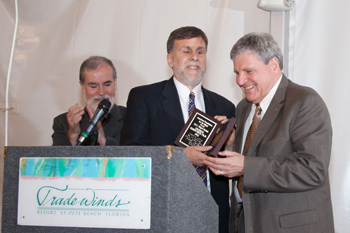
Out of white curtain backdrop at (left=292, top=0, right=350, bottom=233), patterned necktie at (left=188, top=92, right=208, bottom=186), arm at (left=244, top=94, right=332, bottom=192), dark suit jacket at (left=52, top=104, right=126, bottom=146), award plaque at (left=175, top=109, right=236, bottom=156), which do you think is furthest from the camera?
dark suit jacket at (left=52, top=104, right=126, bottom=146)

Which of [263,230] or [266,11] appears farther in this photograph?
[266,11]

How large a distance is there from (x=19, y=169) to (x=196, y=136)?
95cm

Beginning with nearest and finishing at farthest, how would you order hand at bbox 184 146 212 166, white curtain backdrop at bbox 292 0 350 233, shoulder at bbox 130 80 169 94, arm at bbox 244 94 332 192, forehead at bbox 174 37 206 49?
1. arm at bbox 244 94 332 192
2. hand at bbox 184 146 212 166
3. shoulder at bbox 130 80 169 94
4. forehead at bbox 174 37 206 49
5. white curtain backdrop at bbox 292 0 350 233

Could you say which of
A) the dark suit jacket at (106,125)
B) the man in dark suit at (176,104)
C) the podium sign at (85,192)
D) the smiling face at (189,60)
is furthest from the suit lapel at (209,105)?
the podium sign at (85,192)

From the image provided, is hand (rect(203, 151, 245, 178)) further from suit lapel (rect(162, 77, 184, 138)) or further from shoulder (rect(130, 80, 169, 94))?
shoulder (rect(130, 80, 169, 94))

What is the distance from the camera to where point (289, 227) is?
200 cm

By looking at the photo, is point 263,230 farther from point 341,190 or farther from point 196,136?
point 341,190

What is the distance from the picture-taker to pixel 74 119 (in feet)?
8.64

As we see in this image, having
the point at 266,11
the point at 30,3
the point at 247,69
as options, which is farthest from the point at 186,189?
the point at 30,3

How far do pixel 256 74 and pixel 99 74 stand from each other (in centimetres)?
131

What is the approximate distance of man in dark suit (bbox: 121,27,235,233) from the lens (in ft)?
8.44

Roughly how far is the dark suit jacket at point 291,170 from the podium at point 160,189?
0.44 meters

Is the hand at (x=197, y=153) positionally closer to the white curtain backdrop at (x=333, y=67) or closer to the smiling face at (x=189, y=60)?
the smiling face at (x=189, y=60)

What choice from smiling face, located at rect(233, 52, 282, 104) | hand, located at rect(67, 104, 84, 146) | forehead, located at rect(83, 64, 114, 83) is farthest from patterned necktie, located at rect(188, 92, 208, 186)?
forehead, located at rect(83, 64, 114, 83)
